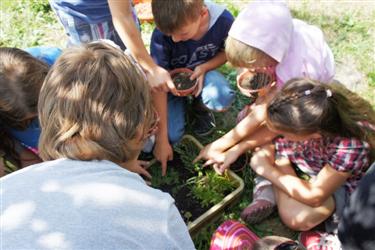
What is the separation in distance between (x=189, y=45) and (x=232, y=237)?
1.30 metres

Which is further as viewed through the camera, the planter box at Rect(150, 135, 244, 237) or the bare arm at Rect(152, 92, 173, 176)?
the bare arm at Rect(152, 92, 173, 176)

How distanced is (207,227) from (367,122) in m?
1.08

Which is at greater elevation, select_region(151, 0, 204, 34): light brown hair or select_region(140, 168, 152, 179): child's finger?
select_region(151, 0, 204, 34): light brown hair

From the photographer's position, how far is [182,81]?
2.76 metres

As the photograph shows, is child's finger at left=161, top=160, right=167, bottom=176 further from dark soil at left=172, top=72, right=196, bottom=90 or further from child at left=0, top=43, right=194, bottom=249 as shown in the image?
child at left=0, top=43, right=194, bottom=249

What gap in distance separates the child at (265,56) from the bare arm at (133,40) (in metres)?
0.43

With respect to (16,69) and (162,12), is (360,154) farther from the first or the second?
(16,69)

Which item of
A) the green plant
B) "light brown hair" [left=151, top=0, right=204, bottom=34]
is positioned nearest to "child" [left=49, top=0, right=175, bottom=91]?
"light brown hair" [left=151, top=0, right=204, bottom=34]

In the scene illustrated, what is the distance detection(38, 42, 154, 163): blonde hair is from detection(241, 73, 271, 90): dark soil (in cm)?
140

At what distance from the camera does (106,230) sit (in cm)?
105

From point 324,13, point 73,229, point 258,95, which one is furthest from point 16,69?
point 324,13

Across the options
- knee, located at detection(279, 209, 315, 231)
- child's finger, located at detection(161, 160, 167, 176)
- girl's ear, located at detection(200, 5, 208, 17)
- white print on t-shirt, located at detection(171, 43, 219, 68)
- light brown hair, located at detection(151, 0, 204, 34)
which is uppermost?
light brown hair, located at detection(151, 0, 204, 34)

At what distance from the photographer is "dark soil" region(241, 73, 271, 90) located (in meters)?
2.57

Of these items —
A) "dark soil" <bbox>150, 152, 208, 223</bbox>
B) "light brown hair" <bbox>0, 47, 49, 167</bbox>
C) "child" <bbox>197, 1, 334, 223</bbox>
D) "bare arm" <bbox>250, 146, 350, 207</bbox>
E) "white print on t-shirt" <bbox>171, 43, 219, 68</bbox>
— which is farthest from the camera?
"white print on t-shirt" <bbox>171, 43, 219, 68</bbox>
